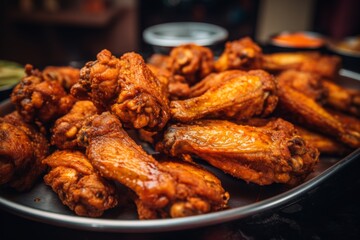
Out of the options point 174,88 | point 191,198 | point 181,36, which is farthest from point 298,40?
point 191,198

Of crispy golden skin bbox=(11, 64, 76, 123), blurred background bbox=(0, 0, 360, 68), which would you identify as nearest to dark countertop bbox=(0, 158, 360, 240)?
crispy golden skin bbox=(11, 64, 76, 123)

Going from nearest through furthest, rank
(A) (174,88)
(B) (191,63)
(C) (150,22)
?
(A) (174,88)
(B) (191,63)
(C) (150,22)

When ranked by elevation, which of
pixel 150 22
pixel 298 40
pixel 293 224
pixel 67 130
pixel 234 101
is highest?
pixel 234 101

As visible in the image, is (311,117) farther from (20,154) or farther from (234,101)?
(20,154)

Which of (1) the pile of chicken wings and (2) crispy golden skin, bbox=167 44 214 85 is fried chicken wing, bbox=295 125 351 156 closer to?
(1) the pile of chicken wings

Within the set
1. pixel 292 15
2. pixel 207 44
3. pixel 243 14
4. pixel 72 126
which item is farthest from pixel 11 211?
pixel 292 15
